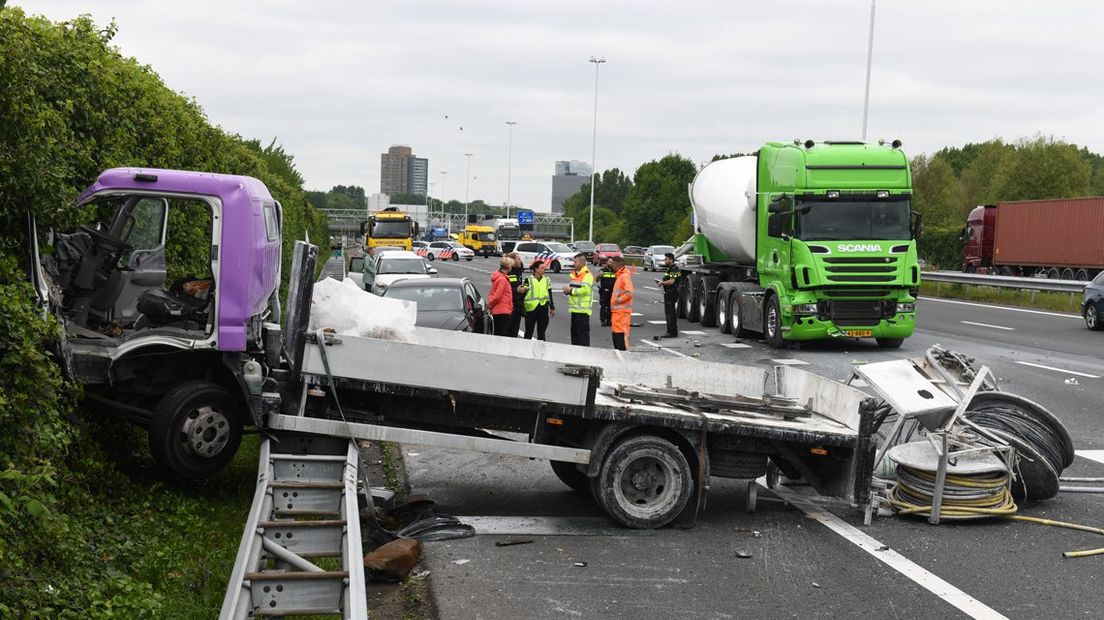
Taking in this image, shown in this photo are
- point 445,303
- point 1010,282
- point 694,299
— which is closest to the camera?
point 445,303

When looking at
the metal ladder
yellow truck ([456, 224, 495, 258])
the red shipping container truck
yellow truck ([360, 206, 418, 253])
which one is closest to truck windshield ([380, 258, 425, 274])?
the metal ladder

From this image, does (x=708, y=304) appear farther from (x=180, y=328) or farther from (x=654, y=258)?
(x=654, y=258)

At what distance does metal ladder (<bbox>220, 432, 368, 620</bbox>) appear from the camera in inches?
190

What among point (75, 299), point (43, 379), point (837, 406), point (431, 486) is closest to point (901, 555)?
point (837, 406)

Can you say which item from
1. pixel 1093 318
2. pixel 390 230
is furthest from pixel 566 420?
pixel 390 230

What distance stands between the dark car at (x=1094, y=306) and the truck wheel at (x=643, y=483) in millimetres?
20972

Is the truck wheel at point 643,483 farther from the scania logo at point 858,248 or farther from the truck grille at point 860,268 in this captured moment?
the scania logo at point 858,248

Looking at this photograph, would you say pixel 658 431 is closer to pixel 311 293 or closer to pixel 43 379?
pixel 311 293

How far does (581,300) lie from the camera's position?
18.2 metres

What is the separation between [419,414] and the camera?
8320 mm

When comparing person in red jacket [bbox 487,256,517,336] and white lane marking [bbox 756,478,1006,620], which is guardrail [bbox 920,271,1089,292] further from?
white lane marking [bbox 756,478,1006,620]

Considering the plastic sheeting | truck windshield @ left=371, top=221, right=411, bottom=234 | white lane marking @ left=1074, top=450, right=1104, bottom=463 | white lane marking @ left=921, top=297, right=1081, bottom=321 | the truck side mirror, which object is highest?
the truck side mirror

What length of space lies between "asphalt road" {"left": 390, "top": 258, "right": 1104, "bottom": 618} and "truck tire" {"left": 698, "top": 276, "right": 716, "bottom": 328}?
1560 centimetres

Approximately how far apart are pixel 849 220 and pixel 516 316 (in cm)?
637
